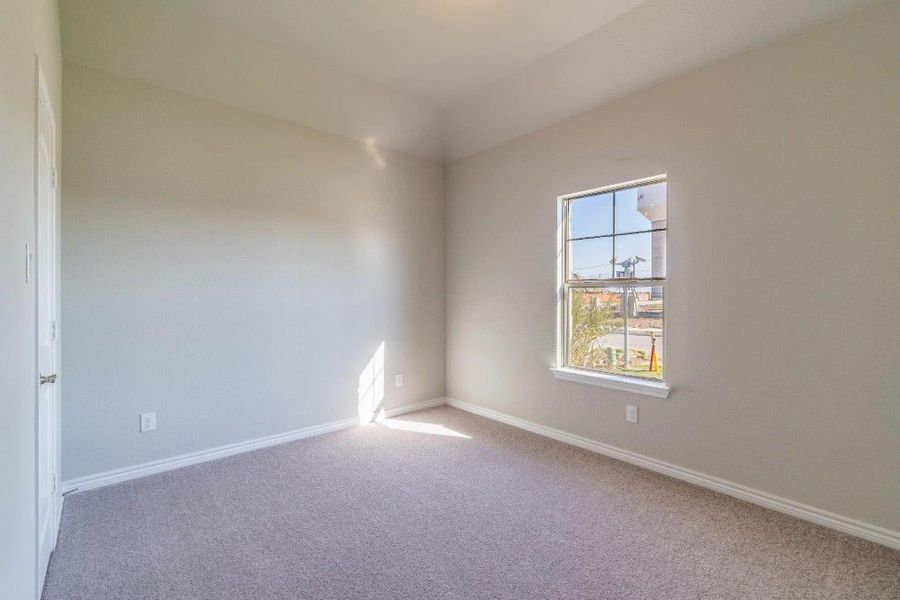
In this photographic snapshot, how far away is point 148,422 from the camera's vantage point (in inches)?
108

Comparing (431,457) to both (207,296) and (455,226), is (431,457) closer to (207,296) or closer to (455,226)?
(207,296)

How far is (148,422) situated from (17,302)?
186 centimetres

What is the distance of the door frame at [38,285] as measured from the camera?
4.82 ft

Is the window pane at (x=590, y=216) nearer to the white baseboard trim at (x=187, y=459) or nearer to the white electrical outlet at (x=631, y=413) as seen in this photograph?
the white electrical outlet at (x=631, y=413)

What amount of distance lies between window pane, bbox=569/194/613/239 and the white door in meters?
3.14

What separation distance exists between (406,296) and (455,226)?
0.90 meters

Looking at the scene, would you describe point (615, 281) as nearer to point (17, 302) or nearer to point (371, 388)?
point (371, 388)

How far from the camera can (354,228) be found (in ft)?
12.2

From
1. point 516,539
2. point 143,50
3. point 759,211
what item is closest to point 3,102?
point 143,50

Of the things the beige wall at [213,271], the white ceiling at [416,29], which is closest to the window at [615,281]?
the white ceiling at [416,29]

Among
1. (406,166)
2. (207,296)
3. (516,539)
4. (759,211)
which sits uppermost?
(406,166)

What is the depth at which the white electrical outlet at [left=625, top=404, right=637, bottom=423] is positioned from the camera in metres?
2.92

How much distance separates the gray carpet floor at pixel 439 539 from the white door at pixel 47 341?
0.67 ft

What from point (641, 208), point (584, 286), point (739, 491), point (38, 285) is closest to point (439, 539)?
point (739, 491)
